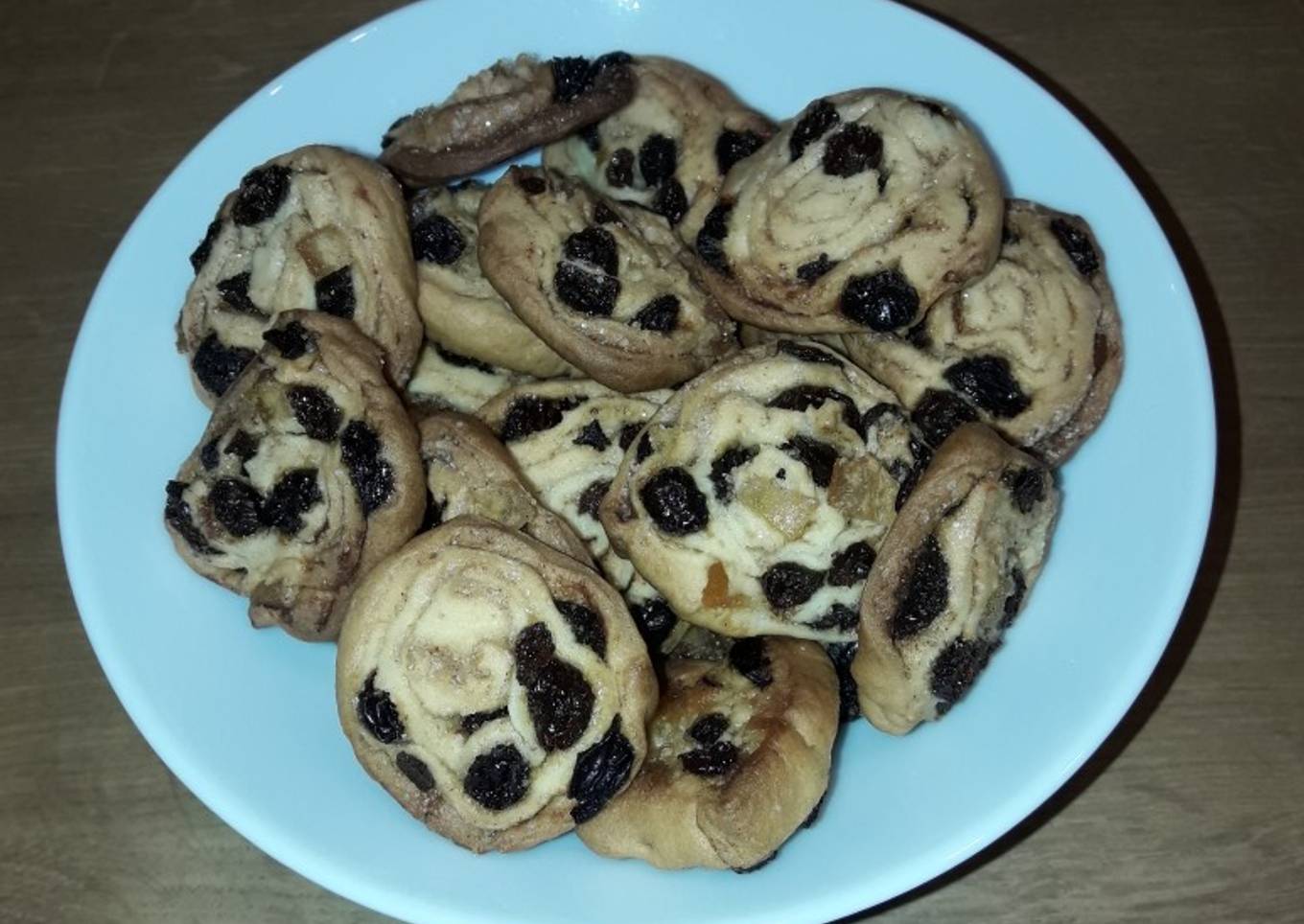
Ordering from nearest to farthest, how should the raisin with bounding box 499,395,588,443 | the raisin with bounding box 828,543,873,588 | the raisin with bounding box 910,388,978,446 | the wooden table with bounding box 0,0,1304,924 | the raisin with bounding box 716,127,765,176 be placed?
the raisin with bounding box 828,543,873,588 < the raisin with bounding box 910,388,978,446 < the raisin with bounding box 499,395,588,443 < the raisin with bounding box 716,127,765,176 < the wooden table with bounding box 0,0,1304,924

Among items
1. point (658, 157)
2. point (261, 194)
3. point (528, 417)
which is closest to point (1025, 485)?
point (528, 417)

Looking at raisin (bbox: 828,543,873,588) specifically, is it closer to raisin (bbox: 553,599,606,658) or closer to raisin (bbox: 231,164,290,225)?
raisin (bbox: 553,599,606,658)

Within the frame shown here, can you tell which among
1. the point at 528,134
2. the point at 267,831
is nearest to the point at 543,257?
the point at 528,134

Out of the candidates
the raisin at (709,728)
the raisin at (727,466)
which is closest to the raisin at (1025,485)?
the raisin at (727,466)

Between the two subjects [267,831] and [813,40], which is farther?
[813,40]

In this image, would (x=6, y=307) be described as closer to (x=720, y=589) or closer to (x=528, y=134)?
(x=528, y=134)

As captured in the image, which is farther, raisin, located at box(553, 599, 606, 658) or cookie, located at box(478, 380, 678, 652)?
cookie, located at box(478, 380, 678, 652)

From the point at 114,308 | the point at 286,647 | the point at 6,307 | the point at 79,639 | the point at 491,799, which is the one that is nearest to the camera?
the point at 491,799

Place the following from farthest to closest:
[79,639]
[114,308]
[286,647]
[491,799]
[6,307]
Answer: [6,307], [79,639], [114,308], [286,647], [491,799]

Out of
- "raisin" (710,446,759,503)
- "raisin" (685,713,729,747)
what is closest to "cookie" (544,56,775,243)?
"raisin" (710,446,759,503)
